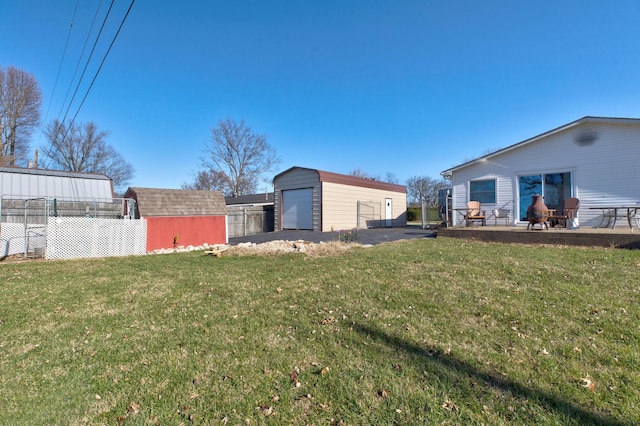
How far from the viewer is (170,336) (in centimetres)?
322

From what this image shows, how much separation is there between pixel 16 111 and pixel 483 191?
31.8 m

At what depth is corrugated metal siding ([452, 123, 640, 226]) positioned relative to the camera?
9359mm

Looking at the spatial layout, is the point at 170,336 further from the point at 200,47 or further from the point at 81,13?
the point at 200,47

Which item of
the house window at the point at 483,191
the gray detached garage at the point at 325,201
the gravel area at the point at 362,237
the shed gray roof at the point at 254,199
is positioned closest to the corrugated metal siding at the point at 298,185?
the gray detached garage at the point at 325,201

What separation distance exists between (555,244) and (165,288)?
9481 mm

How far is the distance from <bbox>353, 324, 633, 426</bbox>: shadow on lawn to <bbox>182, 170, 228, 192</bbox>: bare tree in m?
36.8

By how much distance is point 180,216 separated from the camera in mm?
13195

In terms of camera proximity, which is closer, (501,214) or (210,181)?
(501,214)

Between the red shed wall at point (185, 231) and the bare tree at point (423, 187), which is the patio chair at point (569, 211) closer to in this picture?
the red shed wall at point (185, 231)

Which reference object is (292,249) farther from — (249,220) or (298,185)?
(249,220)

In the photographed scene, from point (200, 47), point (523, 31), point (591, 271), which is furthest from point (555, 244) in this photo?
point (200, 47)

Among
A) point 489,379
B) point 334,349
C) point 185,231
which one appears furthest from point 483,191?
point 185,231

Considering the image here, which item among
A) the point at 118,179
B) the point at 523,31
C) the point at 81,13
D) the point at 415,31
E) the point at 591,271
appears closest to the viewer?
the point at 591,271

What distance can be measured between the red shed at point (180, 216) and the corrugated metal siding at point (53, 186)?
3726 millimetres
